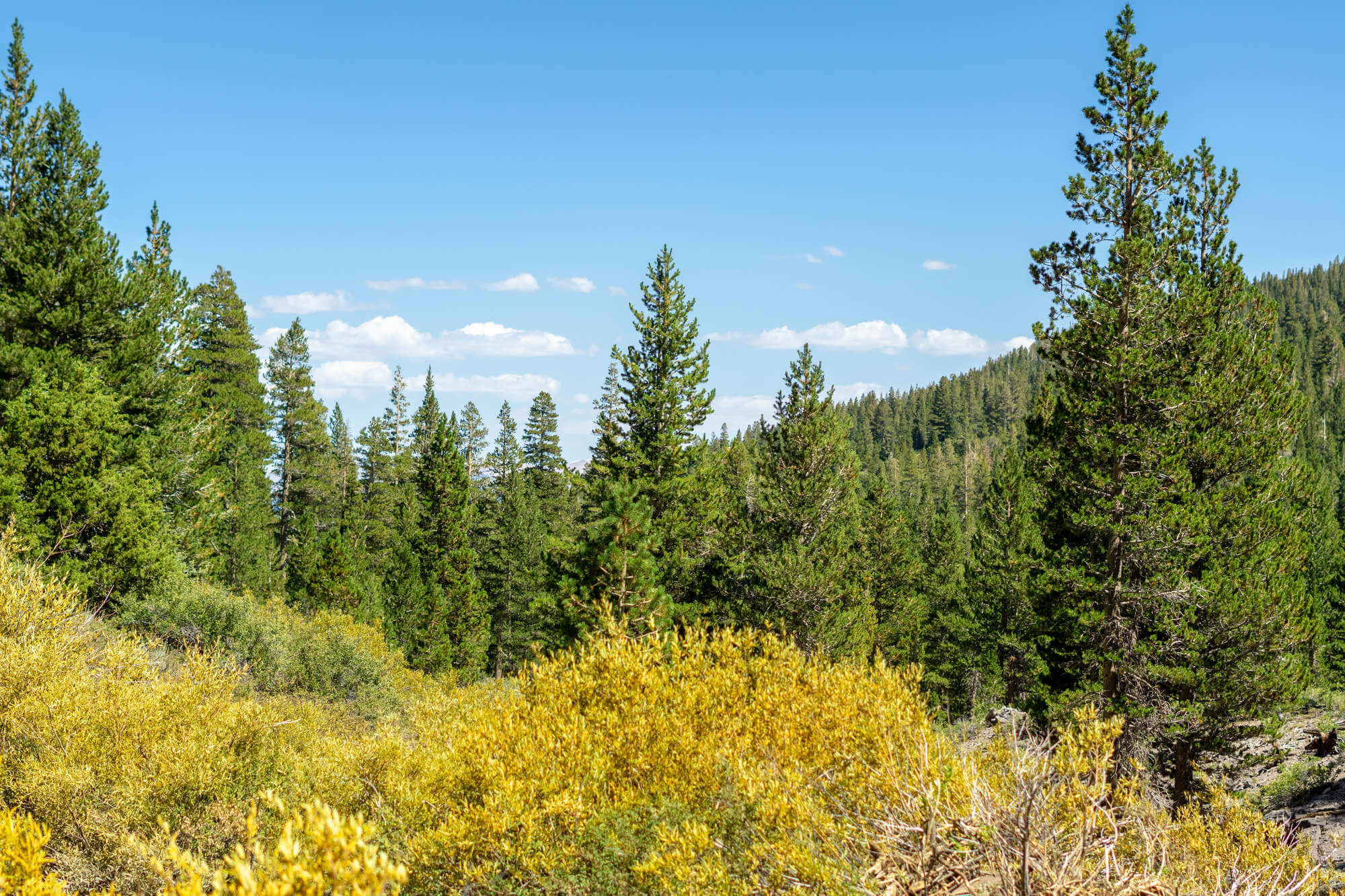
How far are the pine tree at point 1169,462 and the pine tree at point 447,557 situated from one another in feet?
97.2

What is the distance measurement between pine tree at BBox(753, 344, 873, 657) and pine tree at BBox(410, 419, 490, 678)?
18689mm

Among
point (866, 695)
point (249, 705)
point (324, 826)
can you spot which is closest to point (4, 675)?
point (249, 705)

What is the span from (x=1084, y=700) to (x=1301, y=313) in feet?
614

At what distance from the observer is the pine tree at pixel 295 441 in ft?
149

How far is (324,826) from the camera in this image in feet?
11.5

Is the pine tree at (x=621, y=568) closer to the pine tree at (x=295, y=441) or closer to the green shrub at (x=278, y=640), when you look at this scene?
the green shrub at (x=278, y=640)

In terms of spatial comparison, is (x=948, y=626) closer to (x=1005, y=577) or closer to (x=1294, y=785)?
(x=1005, y=577)

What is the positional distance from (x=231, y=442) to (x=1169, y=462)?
39095 millimetres

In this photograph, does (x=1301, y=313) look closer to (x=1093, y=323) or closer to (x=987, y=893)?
(x=1093, y=323)

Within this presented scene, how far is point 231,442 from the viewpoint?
36.6 m

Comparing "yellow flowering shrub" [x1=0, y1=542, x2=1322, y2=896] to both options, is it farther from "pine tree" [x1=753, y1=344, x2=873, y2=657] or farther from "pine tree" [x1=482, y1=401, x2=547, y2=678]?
"pine tree" [x1=482, y1=401, x2=547, y2=678]

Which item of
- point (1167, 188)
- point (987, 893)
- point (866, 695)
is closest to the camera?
point (987, 893)

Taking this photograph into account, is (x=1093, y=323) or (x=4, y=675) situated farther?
(x=1093, y=323)

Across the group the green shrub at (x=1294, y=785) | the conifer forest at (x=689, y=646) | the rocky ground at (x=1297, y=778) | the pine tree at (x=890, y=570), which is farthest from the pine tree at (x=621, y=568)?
the pine tree at (x=890, y=570)
